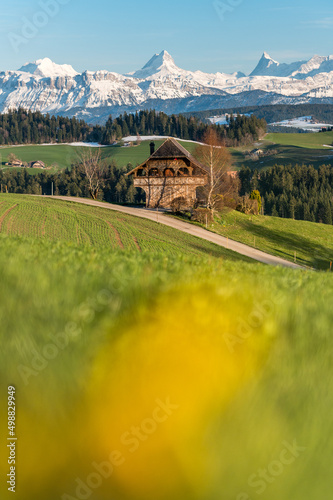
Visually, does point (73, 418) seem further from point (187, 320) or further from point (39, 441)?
point (187, 320)

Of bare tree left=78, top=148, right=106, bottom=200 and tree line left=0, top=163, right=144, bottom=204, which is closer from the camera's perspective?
bare tree left=78, top=148, right=106, bottom=200

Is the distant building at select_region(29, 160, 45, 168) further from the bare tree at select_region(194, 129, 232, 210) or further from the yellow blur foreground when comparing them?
the yellow blur foreground

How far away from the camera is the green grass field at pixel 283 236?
179ft

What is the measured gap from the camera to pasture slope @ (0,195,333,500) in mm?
4766

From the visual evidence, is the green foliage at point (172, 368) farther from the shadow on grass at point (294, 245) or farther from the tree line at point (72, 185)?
the tree line at point (72, 185)

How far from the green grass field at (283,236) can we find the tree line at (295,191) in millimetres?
66012

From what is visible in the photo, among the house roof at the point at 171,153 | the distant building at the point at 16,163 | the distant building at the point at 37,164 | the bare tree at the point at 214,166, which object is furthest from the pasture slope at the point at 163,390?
the distant building at the point at 16,163

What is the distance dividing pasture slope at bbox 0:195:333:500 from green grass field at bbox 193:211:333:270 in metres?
47.5

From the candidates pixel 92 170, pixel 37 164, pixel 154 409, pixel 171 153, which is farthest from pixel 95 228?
pixel 37 164

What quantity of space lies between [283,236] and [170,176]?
17.8 meters

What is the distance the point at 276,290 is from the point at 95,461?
8.80 ft

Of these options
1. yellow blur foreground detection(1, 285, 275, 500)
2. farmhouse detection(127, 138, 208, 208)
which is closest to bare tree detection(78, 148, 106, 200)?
farmhouse detection(127, 138, 208, 208)

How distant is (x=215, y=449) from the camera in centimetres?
486

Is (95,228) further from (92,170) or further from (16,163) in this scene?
(16,163)
